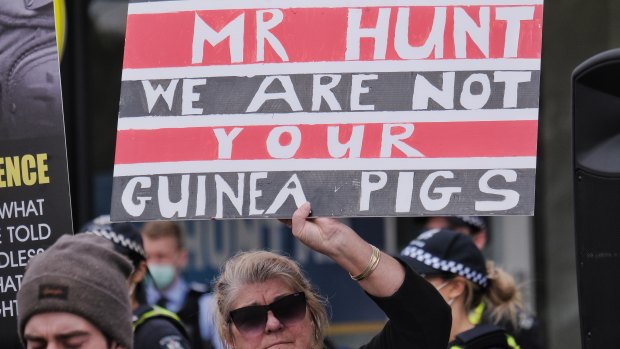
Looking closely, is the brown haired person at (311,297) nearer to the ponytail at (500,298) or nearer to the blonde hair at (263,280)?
the blonde hair at (263,280)

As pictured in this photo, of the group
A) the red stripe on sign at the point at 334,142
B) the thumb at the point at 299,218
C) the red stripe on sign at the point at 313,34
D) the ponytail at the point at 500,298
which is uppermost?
the red stripe on sign at the point at 313,34

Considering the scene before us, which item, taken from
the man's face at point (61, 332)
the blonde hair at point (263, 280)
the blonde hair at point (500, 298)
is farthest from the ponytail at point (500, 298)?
the man's face at point (61, 332)

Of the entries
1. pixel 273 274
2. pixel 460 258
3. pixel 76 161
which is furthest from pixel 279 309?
pixel 76 161

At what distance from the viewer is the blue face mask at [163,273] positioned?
6938 mm

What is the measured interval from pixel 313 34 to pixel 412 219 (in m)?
4.97

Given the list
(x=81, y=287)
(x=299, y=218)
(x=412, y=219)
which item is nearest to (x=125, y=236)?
(x=81, y=287)

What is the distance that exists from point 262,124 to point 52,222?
2.59ft

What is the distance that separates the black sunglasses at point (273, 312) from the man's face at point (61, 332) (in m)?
0.42

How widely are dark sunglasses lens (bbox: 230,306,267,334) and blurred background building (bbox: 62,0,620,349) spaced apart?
183 inches

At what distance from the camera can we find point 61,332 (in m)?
2.93

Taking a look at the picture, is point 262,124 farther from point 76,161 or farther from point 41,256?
point 76,161

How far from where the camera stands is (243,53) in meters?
3.22

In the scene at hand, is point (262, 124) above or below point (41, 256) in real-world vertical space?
above

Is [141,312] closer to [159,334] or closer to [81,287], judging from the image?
[159,334]
